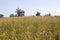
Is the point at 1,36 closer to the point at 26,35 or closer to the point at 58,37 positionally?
the point at 26,35

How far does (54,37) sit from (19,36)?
1186 mm

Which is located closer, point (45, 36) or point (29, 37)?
point (29, 37)

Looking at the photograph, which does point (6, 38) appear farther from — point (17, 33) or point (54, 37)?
point (54, 37)

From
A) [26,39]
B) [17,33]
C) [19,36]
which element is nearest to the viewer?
[26,39]

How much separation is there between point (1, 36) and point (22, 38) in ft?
2.28

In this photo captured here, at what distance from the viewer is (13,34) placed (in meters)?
5.34

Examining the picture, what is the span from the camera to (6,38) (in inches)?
199

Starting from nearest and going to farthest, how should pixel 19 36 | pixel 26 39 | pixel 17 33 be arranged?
pixel 26 39, pixel 19 36, pixel 17 33

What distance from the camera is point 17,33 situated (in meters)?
5.58

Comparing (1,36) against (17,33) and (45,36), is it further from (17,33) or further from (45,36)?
(45,36)

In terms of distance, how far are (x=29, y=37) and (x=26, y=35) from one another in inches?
9.9

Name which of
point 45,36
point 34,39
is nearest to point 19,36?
Answer: point 34,39

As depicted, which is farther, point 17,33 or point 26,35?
point 17,33

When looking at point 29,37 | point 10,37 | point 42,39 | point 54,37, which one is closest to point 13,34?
point 10,37
